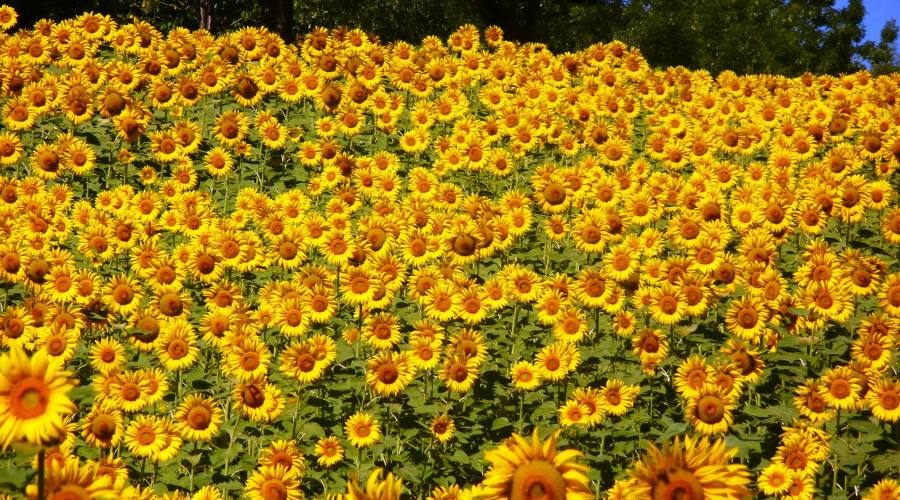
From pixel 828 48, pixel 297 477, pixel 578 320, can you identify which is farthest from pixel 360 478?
pixel 828 48

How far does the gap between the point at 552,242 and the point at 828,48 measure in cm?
4785

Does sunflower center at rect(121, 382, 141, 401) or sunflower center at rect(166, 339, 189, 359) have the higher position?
sunflower center at rect(166, 339, 189, 359)

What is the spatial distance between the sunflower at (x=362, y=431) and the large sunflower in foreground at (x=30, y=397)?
3581 mm

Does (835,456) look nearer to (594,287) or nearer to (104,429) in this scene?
(594,287)

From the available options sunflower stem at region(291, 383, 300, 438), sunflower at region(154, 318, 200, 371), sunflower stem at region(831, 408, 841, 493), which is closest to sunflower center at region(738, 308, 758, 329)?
sunflower stem at region(831, 408, 841, 493)

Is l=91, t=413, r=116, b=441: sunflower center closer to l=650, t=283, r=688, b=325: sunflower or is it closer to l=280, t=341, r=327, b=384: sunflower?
l=280, t=341, r=327, b=384: sunflower

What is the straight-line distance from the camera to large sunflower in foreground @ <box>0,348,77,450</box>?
2.23 meters

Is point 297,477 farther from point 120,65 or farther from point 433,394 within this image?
point 120,65

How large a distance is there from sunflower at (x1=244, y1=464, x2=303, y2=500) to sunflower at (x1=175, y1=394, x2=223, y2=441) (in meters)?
0.71

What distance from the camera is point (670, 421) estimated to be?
5.96 m

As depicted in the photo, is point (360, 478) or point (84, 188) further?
point (84, 188)

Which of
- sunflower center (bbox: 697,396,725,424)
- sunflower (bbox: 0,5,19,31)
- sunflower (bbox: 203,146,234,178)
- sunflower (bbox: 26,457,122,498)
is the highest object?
sunflower (bbox: 0,5,19,31)

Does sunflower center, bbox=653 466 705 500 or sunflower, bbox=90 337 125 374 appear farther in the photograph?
sunflower, bbox=90 337 125 374

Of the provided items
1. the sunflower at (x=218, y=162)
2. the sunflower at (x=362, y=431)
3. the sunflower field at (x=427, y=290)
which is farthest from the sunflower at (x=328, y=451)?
the sunflower at (x=218, y=162)
